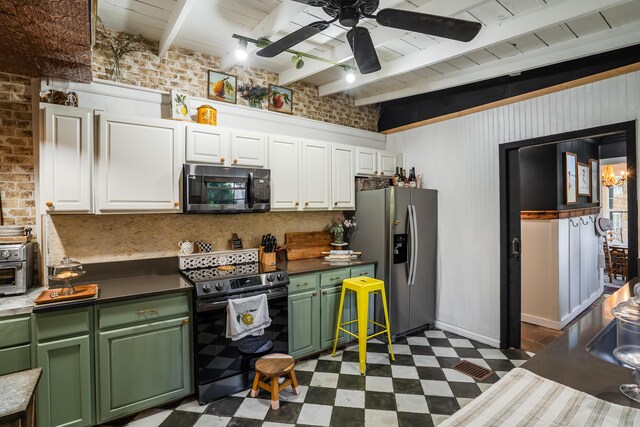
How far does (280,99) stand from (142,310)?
260 centimetres

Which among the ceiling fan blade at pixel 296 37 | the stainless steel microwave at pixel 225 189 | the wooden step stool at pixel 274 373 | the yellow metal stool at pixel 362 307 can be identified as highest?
the ceiling fan blade at pixel 296 37

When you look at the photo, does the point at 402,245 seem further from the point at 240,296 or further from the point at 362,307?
the point at 240,296

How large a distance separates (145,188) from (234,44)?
61.4 inches

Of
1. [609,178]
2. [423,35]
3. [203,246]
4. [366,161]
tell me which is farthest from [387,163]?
[609,178]

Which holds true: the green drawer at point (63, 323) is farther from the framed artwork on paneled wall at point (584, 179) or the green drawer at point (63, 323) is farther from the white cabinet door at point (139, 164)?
the framed artwork on paneled wall at point (584, 179)

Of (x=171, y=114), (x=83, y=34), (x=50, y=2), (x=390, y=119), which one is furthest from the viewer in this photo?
(x=390, y=119)

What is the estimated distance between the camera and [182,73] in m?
3.19

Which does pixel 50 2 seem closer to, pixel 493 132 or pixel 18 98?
pixel 18 98

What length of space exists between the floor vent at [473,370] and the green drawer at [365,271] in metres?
1.16

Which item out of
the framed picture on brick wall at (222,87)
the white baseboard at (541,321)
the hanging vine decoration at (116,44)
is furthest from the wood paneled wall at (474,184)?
the hanging vine decoration at (116,44)

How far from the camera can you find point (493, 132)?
3.51m

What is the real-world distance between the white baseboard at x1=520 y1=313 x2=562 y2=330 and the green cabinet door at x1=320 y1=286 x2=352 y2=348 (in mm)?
2549

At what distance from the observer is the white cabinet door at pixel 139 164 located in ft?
8.20

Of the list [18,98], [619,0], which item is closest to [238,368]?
[18,98]
